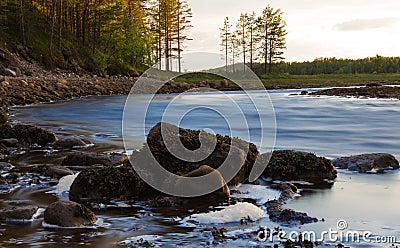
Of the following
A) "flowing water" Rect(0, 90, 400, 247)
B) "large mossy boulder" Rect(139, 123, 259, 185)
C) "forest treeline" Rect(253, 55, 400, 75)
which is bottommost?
"flowing water" Rect(0, 90, 400, 247)

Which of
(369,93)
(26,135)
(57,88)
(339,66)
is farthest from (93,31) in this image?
(26,135)

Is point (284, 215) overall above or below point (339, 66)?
below

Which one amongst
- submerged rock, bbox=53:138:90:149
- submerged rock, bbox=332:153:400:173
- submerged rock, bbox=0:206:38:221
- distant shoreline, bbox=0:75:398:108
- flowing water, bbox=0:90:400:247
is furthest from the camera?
distant shoreline, bbox=0:75:398:108

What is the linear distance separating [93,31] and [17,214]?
57261 mm

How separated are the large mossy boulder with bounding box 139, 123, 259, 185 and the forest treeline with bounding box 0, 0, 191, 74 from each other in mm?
33249

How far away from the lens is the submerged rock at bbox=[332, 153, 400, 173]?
389 inches

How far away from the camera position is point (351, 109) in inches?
1123

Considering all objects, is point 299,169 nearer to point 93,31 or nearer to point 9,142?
point 9,142

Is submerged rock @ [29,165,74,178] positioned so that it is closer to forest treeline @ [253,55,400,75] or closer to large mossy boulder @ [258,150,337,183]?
large mossy boulder @ [258,150,337,183]

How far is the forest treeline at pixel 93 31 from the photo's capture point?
4988cm

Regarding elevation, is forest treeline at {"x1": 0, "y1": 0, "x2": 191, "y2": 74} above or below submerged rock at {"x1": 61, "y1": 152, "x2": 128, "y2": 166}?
above

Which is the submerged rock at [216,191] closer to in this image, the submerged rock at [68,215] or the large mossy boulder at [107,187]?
the large mossy boulder at [107,187]

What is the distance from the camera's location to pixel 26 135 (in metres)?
12.9

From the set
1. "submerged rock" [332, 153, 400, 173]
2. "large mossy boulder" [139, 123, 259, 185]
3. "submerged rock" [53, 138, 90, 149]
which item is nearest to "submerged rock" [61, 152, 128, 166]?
"large mossy boulder" [139, 123, 259, 185]
